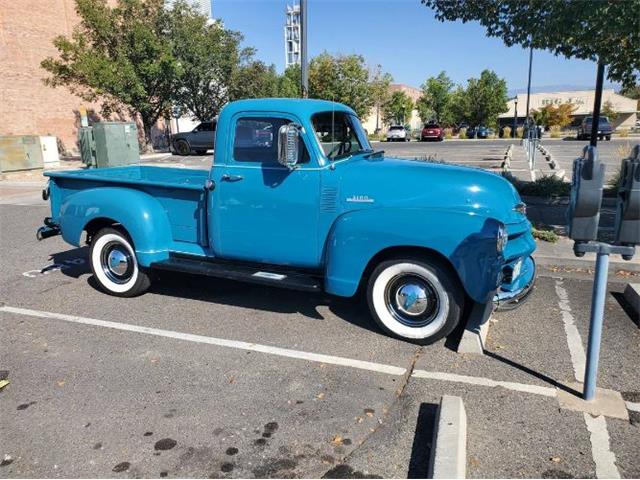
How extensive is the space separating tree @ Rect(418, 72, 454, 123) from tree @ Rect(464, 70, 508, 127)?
4.60m

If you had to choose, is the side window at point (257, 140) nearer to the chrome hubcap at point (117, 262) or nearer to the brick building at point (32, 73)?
the chrome hubcap at point (117, 262)

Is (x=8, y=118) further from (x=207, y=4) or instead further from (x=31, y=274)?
(x=207, y=4)

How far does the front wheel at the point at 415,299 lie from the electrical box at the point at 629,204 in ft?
4.49

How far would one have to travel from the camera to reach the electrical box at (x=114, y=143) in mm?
15752

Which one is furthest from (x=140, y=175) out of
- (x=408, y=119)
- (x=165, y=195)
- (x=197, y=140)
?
(x=408, y=119)

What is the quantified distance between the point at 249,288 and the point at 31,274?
2990mm

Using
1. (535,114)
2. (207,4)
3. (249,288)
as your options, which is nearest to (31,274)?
(249,288)

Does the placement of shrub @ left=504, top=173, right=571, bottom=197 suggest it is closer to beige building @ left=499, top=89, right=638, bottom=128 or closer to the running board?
the running board

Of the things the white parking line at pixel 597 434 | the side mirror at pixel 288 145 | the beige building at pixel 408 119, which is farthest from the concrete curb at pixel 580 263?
the beige building at pixel 408 119

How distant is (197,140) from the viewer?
25.7 m

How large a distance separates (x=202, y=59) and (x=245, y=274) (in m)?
23.2

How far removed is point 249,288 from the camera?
5.88m

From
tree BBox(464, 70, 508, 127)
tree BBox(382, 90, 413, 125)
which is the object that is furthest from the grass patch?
tree BBox(382, 90, 413, 125)

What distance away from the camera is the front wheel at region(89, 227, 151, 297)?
17.8 feet
